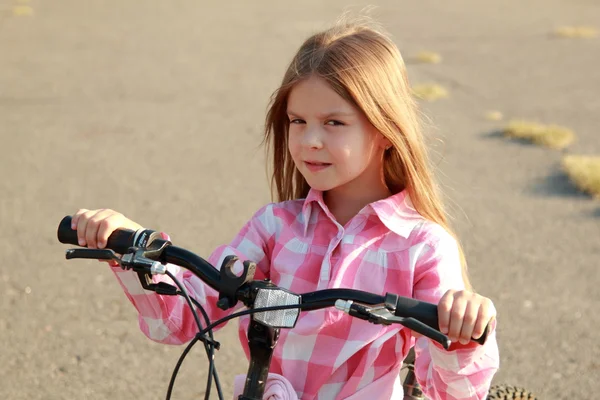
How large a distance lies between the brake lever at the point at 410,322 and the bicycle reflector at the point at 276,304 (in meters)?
0.19

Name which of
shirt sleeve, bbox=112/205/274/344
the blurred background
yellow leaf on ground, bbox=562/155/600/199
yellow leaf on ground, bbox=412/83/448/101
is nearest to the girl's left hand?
shirt sleeve, bbox=112/205/274/344

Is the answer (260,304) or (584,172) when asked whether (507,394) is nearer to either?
(260,304)

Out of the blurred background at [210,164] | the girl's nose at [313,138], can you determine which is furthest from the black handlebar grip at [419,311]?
the blurred background at [210,164]

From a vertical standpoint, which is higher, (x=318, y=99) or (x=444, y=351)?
(x=318, y=99)

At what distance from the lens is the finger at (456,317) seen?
1.74 metres

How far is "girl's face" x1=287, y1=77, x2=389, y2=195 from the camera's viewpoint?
2303 mm

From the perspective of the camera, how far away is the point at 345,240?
2363 mm

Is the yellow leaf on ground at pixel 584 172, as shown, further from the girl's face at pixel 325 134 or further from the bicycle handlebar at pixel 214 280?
the bicycle handlebar at pixel 214 280

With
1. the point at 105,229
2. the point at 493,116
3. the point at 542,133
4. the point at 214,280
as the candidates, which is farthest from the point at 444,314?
the point at 493,116

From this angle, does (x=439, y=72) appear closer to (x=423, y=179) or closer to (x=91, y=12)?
(x=91, y=12)

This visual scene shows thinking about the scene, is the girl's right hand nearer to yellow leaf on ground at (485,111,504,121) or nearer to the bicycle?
the bicycle

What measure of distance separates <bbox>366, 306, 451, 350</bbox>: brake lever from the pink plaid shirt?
1.84 ft

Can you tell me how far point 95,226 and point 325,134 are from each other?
637mm

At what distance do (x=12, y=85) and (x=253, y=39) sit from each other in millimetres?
3841
